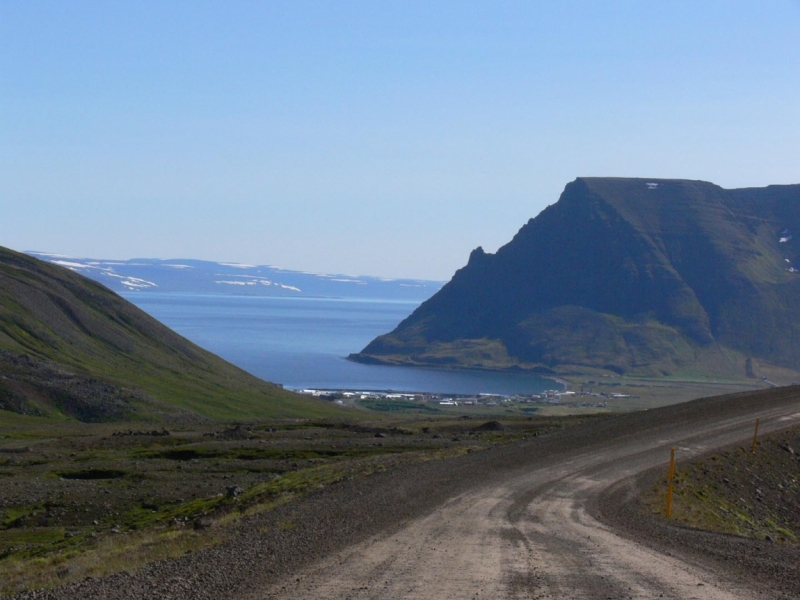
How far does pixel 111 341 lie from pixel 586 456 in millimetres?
102621

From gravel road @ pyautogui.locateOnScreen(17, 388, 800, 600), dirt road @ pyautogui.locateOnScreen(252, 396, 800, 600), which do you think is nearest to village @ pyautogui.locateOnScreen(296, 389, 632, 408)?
gravel road @ pyautogui.locateOnScreen(17, 388, 800, 600)

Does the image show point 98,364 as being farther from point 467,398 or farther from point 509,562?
point 509,562

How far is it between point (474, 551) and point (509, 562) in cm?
114

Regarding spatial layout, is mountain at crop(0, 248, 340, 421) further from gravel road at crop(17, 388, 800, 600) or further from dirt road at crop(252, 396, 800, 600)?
dirt road at crop(252, 396, 800, 600)

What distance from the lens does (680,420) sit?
4256cm

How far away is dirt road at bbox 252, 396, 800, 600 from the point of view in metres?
12.4

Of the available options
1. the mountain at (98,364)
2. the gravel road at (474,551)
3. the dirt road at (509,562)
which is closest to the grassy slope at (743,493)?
the gravel road at (474,551)

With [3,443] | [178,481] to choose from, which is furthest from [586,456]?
[3,443]

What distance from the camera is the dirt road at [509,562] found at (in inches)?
489

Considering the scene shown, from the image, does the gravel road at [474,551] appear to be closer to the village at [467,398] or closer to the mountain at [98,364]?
the mountain at [98,364]

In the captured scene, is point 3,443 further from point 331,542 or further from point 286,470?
point 331,542

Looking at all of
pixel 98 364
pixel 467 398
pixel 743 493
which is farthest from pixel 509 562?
pixel 467 398

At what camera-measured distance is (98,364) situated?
11075 cm

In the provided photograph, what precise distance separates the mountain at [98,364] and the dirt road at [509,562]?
7050 centimetres
